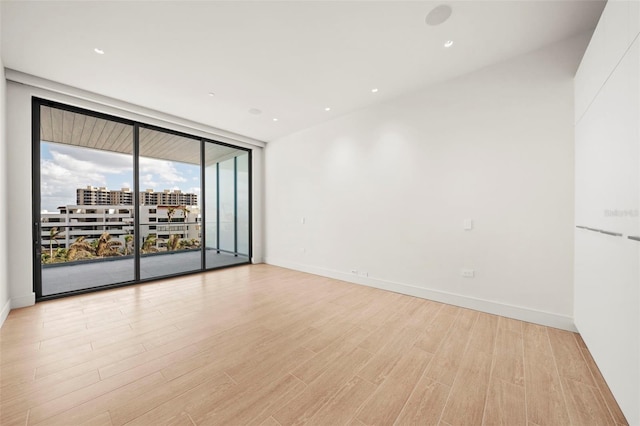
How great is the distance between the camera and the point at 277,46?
8.45ft

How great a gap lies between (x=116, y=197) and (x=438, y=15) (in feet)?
17.9

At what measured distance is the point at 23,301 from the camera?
10.3ft

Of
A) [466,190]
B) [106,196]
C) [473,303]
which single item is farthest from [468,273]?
[106,196]

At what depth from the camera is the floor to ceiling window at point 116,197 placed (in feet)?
11.6

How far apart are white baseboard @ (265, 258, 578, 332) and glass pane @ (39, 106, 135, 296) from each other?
423cm

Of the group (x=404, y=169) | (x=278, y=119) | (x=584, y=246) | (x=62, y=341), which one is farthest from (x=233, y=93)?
(x=584, y=246)

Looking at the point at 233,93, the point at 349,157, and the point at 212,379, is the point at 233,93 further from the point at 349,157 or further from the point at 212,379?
the point at 212,379

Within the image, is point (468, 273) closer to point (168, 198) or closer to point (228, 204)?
point (228, 204)

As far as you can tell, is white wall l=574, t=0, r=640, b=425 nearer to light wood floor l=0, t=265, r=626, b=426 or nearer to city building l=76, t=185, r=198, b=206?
light wood floor l=0, t=265, r=626, b=426

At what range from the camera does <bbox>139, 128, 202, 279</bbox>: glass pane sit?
475cm

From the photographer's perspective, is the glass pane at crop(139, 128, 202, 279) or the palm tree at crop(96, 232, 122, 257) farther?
the glass pane at crop(139, 128, 202, 279)

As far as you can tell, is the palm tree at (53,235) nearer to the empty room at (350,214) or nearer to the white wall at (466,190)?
the empty room at (350,214)

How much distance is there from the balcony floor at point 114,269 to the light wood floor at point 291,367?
105 cm

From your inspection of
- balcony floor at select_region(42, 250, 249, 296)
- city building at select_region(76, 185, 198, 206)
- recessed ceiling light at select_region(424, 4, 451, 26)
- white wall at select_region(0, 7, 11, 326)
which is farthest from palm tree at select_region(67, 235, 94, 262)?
recessed ceiling light at select_region(424, 4, 451, 26)
